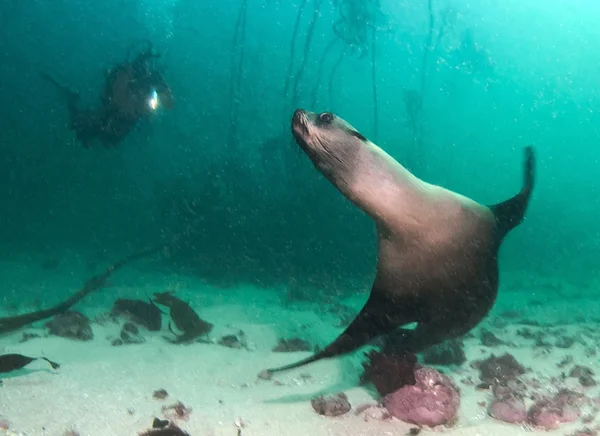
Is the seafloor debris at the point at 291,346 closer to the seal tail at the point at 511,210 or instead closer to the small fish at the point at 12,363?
the small fish at the point at 12,363

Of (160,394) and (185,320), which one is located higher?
(185,320)

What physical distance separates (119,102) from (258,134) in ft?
92.2

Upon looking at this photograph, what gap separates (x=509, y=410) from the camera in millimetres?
3748

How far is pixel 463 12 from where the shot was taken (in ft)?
187

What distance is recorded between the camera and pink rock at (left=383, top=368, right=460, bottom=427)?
3.54m

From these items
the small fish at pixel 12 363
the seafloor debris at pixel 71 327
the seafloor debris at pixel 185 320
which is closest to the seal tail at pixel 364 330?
the small fish at pixel 12 363

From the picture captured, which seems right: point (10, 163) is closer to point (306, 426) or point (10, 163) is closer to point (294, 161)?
point (294, 161)

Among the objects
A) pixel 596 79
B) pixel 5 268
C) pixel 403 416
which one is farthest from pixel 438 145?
pixel 403 416

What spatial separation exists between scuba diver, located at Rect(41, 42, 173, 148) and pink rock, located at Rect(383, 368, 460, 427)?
8.76m

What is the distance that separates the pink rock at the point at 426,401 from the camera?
3535 mm

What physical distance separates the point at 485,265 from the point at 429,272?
47cm

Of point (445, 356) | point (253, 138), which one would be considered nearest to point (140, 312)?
point (445, 356)

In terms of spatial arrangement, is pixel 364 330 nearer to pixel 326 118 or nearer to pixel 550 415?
pixel 326 118

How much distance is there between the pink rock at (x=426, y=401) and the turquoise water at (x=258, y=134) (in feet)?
7.93
